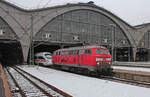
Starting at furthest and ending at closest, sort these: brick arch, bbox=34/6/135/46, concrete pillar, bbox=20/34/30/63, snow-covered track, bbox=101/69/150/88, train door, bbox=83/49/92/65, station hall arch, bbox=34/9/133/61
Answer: station hall arch, bbox=34/9/133/61, brick arch, bbox=34/6/135/46, concrete pillar, bbox=20/34/30/63, train door, bbox=83/49/92/65, snow-covered track, bbox=101/69/150/88

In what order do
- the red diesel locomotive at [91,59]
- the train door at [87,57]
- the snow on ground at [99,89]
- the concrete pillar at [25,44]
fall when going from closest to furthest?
the snow on ground at [99,89]
the red diesel locomotive at [91,59]
the train door at [87,57]
the concrete pillar at [25,44]

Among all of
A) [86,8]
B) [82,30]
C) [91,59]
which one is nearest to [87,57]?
[91,59]

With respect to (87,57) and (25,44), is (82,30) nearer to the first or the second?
(25,44)

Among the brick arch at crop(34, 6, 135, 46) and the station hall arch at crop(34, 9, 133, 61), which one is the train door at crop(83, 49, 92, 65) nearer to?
the station hall arch at crop(34, 9, 133, 61)

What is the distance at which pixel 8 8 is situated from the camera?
46.2 m

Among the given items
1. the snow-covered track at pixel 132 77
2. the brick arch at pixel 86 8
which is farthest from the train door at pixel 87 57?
the brick arch at pixel 86 8

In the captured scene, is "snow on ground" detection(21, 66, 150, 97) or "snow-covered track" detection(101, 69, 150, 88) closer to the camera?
"snow on ground" detection(21, 66, 150, 97)

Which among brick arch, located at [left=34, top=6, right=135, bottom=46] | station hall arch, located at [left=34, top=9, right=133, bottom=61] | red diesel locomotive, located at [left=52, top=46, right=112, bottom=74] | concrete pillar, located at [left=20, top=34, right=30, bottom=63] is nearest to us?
red diesel locomotive, located at [left=52, top=46, right=112, bottom=74]

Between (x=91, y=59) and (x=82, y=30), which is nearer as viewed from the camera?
(x=91, y=59)

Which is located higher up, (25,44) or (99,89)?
(25,44)

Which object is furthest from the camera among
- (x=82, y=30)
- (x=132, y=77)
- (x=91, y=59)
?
(x=82, y=30)

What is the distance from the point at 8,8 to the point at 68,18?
18.1m

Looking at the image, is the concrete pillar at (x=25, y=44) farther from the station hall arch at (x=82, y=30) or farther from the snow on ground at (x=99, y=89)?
the snow on ground at (x=99, y=89)

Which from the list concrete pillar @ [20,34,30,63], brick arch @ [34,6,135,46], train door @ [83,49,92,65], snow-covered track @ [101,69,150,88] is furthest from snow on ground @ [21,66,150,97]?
brick arch @ [34,6,135,46]
